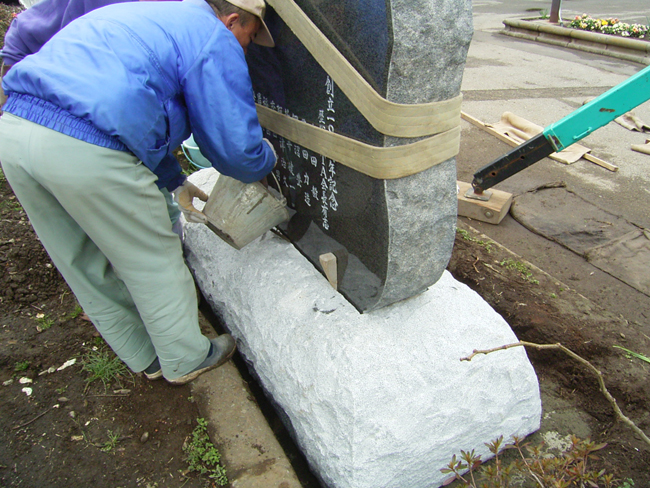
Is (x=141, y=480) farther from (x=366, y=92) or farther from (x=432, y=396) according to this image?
(x=366, y=92)

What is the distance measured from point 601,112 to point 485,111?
3.23m

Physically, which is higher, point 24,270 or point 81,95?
point 81,95

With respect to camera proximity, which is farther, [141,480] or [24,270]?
[24,270]

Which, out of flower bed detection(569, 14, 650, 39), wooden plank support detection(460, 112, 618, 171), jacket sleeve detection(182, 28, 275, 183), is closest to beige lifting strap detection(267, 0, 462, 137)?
jacket sleeve detection(182, 28, 275, 183)

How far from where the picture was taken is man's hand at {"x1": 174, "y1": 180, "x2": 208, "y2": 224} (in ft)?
6.66

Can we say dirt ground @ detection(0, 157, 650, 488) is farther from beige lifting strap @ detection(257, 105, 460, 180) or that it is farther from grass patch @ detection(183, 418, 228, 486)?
beige lifting strap @ detection(257, 105, 460, 180)

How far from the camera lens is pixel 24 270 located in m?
2.83

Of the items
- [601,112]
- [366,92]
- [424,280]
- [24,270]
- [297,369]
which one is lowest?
[24,270]

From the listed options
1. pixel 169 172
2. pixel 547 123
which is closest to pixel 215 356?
pixel 169 172

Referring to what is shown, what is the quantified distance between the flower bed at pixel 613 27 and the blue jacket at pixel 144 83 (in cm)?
1017

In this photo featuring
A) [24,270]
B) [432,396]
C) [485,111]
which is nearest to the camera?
[432,396]

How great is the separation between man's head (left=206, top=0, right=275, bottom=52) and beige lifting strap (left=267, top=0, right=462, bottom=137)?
0.15 meters

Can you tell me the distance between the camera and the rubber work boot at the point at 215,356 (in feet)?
6.94

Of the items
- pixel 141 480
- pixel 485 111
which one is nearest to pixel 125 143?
pixel 141 480
